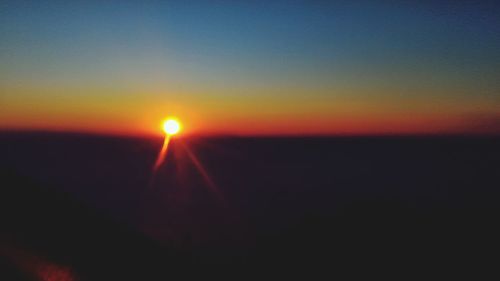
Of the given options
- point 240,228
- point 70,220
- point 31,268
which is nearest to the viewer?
point 31,268

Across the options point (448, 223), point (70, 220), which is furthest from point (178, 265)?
point (448, 223)

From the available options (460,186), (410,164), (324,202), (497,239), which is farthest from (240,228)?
(410,164)

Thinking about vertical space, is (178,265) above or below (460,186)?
below

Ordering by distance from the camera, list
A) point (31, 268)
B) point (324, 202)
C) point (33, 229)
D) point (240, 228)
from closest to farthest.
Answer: point (31, 268) → point (33, 229) → point (240, 228) → point (324, 202)

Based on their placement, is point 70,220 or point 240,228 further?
point 240,228

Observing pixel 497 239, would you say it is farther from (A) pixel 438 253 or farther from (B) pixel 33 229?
(B) pixel 33 229

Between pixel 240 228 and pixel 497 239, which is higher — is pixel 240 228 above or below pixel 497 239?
above

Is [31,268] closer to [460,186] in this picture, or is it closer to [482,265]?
[482,265]

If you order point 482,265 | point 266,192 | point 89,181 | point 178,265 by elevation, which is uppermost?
point 89,181

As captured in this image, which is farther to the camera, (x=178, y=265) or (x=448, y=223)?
(x=448, y=223)
